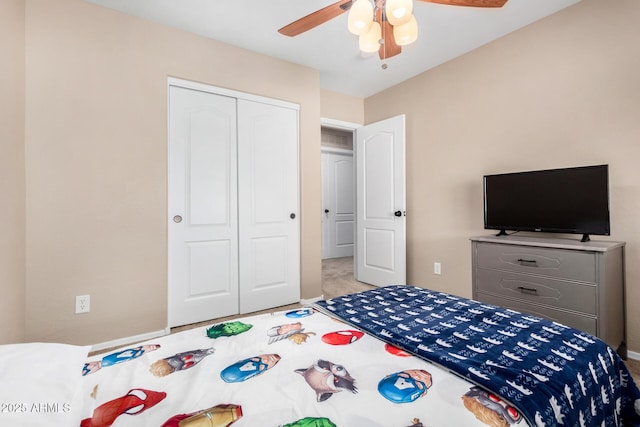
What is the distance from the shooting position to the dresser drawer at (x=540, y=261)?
6.23ft

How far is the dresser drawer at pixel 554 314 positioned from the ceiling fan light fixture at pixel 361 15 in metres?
2.10

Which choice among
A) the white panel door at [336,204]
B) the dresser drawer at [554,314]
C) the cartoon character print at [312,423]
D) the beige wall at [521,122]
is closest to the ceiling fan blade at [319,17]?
the cartoon character print at [312,423]

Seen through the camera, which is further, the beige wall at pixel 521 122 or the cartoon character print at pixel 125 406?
the beige wall at pixel 521 122

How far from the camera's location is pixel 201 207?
2.70m

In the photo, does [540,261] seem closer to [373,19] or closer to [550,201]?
[550,201]

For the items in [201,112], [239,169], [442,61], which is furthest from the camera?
[442,61]

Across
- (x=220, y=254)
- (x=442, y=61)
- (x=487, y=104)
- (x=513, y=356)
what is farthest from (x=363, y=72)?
(x=513, y=356)

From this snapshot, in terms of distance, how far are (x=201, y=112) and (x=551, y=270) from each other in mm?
2981

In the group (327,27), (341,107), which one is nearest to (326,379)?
(327,27)

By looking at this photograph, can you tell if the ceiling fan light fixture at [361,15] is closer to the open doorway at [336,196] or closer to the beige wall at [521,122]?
the beige wall at [521,122]

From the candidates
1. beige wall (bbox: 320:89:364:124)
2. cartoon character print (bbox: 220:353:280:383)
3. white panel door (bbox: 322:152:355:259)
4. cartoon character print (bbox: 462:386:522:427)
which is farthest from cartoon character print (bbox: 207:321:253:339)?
white panel door (bbox: 322:152:355:259)

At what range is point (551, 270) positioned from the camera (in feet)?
6.69

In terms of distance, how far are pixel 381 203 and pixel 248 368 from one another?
3.00 m

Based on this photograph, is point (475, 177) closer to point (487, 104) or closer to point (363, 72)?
point (487, 104)
